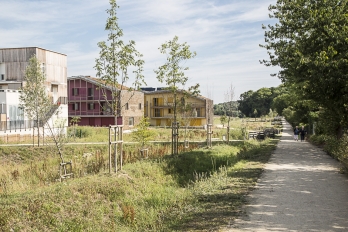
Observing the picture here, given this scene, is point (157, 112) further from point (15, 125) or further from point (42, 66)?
point (15, 125)

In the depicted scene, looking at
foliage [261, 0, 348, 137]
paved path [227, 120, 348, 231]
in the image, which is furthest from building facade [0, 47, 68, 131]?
paved path [227, 120, 348, 231]

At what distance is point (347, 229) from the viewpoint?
23.0ft

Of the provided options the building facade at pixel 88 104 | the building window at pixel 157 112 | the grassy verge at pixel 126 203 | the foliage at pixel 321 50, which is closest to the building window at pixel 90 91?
the building facade at pixel 88 104

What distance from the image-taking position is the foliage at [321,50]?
1566 centimetres

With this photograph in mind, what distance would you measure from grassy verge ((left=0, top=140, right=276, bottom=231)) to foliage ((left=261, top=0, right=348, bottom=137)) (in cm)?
562

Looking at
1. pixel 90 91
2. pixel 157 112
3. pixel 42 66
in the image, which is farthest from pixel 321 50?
pixel 157 112

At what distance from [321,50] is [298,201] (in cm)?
990

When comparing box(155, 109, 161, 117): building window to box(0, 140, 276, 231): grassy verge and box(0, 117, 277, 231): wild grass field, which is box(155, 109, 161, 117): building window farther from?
box(0, 140, 276, 231): grassy verge

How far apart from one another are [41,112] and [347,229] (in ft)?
61.8

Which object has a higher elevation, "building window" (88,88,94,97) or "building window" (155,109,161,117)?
"building window" (88,88,94,97)

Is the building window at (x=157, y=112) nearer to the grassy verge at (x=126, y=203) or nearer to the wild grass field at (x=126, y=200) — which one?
the wild grass field at (x=126, y=200)

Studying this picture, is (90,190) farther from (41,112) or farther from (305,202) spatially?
(41,112)

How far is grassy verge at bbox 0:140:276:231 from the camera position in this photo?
8234mm

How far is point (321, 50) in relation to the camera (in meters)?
16.9
